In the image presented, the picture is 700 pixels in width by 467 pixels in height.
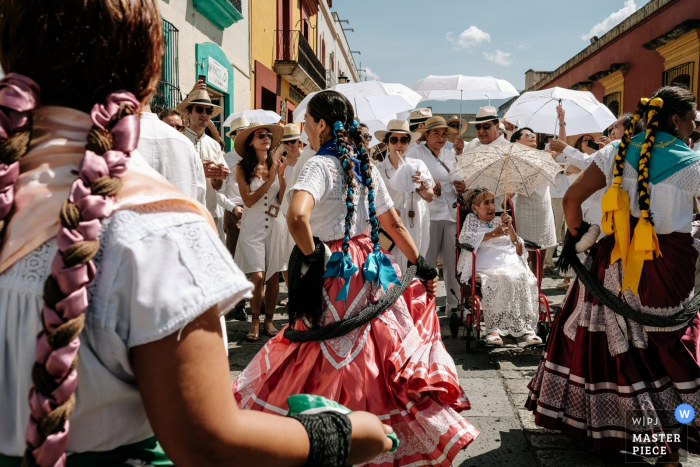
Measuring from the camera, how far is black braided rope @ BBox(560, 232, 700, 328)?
119 inches

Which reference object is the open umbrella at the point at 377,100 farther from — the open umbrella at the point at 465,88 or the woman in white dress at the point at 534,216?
the woman in white dress at the point at 534,216

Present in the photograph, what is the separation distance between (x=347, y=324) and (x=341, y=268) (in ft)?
0.92

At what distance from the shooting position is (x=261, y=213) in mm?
5773

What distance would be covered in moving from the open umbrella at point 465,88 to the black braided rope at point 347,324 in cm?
703

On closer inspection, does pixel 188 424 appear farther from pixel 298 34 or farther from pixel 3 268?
pixel 298 34

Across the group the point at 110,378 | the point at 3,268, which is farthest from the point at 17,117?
the point at 110,378

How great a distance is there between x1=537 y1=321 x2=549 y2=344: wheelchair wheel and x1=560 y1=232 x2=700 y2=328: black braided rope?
1962 millimetres

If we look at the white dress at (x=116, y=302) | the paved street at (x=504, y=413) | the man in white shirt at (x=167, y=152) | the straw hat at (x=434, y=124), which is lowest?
the paved street at (x=504, y=413)

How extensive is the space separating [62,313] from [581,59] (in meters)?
22.1

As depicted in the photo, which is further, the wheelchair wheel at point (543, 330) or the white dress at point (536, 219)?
the white dress at point (536, 219)

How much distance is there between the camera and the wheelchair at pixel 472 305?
5023 mm

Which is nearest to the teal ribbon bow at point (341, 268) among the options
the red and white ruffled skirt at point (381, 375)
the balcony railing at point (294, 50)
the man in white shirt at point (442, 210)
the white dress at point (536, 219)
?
the red and white ruffled skirt at point (381, 375)

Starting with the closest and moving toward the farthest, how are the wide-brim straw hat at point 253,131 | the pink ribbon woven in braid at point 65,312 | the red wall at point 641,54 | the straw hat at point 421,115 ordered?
the pink ribbon woven in braid at point 65,312 → the wide-brim straw hat at point 253,131 → the straw hat at point 421,115 → the red wall at point 641,54

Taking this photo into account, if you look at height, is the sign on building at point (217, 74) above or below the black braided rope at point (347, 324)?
above
